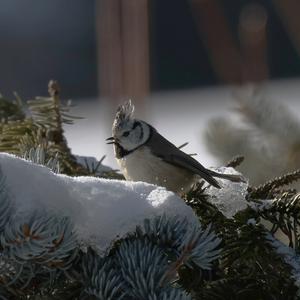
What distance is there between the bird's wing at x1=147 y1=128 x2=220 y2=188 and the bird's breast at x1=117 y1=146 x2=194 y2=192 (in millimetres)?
11

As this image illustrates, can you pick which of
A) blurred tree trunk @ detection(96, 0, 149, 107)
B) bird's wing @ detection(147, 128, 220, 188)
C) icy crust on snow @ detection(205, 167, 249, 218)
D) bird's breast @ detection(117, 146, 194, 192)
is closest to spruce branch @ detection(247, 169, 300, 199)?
icy crust on snow @ detection(205, 167, 249, 218)

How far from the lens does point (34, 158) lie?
1.07 meters

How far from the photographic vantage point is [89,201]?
911 millimetres

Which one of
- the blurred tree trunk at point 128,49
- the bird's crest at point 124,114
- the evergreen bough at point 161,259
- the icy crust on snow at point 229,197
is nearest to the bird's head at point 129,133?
the bird's crest at point 124,114

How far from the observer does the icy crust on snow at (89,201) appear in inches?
34.2

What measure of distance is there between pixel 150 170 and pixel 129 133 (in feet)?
0.46

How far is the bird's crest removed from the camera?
5.79 ft

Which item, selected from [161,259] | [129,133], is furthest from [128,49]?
[161,259]

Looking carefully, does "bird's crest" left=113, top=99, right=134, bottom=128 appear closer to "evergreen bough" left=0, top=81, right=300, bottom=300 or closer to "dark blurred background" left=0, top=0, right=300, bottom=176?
"dark blurred background" left=0, top=0, right=300, bottom=176

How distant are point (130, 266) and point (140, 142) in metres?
1.17

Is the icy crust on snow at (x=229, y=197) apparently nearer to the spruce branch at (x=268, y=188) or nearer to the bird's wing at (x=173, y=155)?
the spruce branch at (x=268, y=188)

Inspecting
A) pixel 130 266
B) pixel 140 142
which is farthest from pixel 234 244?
pixel 140 142

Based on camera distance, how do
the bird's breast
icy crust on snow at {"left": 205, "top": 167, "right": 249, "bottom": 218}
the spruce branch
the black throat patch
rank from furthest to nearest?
the black throat patch < the bird's breast < the spruce branch < icy crust on snow at {"left": 205, "top": 167, "right": 249, "bottom": 218}

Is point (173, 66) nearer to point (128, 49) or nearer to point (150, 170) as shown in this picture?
point (150, 170)
